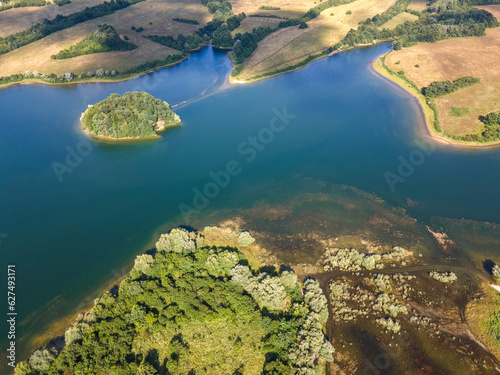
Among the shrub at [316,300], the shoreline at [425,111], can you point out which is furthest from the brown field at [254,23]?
the shrub at [316,300]

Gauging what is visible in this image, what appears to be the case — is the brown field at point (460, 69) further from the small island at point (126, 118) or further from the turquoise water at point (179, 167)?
the small island at point (126, 118)

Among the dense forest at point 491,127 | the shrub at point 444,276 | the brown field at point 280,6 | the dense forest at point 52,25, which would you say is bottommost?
the shrub at point 444,276

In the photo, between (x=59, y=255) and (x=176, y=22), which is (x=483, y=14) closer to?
(x=176, y=22)

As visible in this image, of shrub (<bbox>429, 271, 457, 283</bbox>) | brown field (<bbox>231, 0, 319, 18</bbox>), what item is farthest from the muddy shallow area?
brown field (<bbox>231, 0, 319, 18</bbox>)

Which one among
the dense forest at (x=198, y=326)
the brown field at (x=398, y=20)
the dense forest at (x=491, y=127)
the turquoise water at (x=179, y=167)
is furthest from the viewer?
the brown field at (x=398, y=20)

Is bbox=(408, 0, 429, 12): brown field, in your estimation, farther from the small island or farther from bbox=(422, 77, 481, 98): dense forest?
the small island

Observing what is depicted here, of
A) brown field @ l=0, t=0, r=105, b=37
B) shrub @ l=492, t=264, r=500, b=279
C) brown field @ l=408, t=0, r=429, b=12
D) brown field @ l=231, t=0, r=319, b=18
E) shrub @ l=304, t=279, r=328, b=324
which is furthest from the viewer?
brown field @ l=231, t=0, r=319, b=18

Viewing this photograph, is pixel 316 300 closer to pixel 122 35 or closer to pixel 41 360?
pixel 41 360

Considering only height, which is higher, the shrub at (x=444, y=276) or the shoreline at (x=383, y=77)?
the shoreline at (x=383, y=77)
